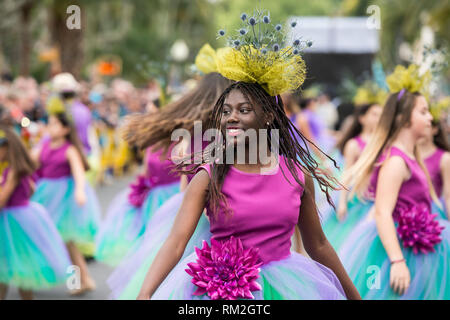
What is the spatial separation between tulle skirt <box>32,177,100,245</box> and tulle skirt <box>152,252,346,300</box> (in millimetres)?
4604

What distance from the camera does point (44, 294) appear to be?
7.61 metres

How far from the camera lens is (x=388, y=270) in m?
4.70

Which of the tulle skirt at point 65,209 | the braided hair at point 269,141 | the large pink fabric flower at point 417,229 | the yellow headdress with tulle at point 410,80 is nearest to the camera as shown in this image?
the braided hair at point 269,141

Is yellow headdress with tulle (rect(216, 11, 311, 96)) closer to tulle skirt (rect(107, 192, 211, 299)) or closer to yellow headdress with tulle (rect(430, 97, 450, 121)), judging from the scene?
tulle skirt (rect(107, 192, 211, 299))

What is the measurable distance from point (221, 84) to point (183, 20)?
44.9 meters

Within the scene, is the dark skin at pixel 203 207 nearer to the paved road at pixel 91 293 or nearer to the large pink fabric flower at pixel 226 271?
the large pink fabric flower at pixel 226 271

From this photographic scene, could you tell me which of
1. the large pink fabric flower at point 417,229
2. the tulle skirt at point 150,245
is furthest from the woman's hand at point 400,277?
the tulle skirt at point 150,245

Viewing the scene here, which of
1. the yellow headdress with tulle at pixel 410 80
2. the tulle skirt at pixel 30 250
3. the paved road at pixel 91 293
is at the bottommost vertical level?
the paved road at pixel 91 293

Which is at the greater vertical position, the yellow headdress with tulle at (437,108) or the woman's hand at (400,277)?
the yellow headdress with tulle at (437,108)

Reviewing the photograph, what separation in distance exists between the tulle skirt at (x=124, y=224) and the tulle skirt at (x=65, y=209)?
769 mm

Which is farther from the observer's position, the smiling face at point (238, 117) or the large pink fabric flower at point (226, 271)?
the smiling face at point (238, 117)

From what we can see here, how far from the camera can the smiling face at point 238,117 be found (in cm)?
331

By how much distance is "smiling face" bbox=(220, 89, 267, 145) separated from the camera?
3312 millimetres

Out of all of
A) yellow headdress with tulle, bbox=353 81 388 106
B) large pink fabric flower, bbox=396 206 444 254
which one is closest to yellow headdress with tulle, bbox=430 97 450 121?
large pink fabric flower, bbox=396 206 444 254
